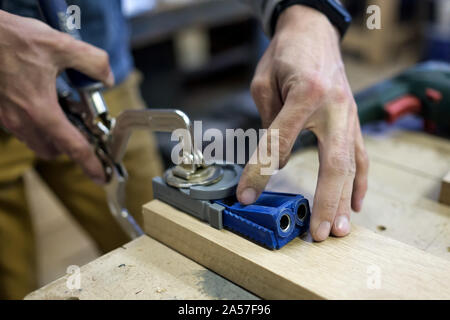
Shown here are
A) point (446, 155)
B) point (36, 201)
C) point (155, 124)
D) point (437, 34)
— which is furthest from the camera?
point (437, 34)

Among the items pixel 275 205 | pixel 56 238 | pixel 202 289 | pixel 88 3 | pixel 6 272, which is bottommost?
pixel 56 238

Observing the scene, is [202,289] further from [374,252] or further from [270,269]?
[374,252]

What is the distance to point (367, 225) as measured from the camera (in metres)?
0.75

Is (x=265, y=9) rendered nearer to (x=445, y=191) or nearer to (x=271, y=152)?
(x=271, y=152)

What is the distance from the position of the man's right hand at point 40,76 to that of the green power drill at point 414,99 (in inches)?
25.4

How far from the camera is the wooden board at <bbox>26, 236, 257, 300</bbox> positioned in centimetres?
60

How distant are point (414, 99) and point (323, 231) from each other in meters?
0.63

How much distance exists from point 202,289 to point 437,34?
8.98ft

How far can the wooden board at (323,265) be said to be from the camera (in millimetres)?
525

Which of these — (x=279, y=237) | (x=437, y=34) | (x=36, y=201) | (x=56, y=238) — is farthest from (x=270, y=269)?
(x=437, y=34)

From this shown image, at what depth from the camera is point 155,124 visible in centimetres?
67

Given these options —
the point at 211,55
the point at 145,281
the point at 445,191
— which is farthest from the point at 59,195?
the point at 211,55

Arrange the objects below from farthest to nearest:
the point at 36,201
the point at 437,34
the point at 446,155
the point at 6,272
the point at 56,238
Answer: the point at 437,34 → the point at 36,201 → the point at 56,238 → the point at 6,272 → the point at 446,155

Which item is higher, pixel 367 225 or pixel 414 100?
pixel 414 100
